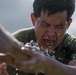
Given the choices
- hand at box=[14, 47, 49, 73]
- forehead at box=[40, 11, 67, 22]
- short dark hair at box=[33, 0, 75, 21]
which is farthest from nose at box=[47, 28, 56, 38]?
hand at box=[14, 47, 49, 73]

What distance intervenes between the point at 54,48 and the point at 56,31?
32 cm

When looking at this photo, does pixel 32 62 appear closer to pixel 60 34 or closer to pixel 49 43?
pixel 49 43

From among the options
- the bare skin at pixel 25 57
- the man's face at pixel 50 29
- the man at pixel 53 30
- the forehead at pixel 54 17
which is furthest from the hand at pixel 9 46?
the forehead at pixel 54 17

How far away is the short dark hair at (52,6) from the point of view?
5184mm

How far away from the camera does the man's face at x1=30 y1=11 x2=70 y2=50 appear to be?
498 centimetres

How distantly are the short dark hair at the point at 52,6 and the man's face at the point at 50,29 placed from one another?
2.9 inches

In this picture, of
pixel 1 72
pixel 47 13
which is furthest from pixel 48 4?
pixel 1 72

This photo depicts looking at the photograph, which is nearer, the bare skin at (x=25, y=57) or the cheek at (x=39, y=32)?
the bare skin at (x=25, y=57)

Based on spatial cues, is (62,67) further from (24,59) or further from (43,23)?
(43,23)

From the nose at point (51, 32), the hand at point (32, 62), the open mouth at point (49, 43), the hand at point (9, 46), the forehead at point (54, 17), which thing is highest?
the forehead at point (54, 17)

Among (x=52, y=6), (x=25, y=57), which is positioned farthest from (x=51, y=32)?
(x=25, y=57)

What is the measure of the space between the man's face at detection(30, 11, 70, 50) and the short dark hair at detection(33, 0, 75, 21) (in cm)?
7

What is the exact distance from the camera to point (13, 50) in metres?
3.40

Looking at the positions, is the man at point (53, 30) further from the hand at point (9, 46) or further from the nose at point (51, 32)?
the hand at point (9, 46)
